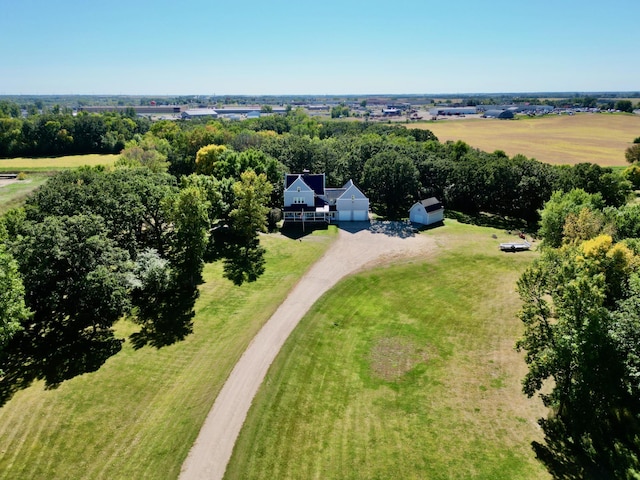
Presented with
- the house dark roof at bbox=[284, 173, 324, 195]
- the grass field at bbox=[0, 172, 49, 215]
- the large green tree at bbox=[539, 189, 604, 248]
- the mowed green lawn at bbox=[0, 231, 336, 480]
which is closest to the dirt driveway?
the mowed green lawn at bbox=[0, 231, 336, 480]

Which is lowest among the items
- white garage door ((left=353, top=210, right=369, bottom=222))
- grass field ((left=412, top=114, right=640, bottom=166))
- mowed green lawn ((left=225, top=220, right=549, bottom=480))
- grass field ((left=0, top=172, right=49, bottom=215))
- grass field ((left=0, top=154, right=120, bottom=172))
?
mowed green lawn ((left=225, top=220, right=549, bottom=480))

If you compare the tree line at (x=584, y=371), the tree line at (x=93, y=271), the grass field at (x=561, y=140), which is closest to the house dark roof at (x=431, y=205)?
the tree line at (x=93, y=271)

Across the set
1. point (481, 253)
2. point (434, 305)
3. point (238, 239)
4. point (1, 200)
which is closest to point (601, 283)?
point (434, 305)

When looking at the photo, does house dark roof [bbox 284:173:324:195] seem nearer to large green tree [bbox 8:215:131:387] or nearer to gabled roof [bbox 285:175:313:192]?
gabled roof [bbox 285:175:313:192]

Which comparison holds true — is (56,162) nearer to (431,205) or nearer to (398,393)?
(431,205)

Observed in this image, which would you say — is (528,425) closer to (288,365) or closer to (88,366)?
(288,365)

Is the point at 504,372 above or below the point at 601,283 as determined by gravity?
below
